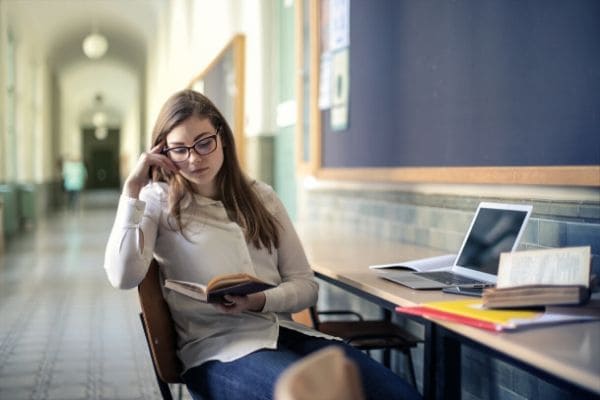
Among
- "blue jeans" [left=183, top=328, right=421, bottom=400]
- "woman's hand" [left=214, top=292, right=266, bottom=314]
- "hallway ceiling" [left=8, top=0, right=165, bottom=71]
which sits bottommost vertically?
"blue jeans" [left=183, top=328, right=421, bottom=400]

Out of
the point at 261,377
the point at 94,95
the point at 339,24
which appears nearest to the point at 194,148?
the point at 261,377

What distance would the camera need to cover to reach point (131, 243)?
85.7 inches

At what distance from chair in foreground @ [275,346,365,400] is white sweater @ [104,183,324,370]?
1123 millimetres

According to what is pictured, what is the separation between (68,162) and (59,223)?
13.0 ft

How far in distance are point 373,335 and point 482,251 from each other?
0.62 m

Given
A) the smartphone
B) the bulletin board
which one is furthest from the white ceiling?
the smartphone

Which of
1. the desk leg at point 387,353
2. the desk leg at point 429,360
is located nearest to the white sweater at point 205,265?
the desk leg at point 429,360

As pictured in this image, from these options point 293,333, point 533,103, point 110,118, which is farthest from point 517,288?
point 110,118

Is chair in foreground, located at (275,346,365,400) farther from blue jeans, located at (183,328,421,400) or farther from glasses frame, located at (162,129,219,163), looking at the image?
glasses frame, located at (162,129,219,163)

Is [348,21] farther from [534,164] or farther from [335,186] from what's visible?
[534,164]

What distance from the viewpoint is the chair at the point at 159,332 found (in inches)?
86.7

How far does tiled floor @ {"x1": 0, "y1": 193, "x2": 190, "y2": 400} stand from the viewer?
3.73m

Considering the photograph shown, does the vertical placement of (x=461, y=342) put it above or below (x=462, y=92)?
below

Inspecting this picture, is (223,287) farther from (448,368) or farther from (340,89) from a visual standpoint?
Result: (340,89)
